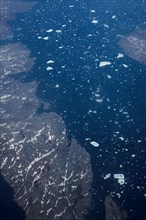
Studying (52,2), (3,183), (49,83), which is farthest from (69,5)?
(3,183)

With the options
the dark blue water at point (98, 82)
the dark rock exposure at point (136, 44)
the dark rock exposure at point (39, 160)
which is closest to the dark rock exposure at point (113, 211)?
the dark blue water at point (98, 82)

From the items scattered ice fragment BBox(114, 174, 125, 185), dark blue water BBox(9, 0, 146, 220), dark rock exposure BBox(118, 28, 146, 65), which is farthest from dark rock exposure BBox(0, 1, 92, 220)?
dark rock exposure BBox(118, 28, 146, 65)

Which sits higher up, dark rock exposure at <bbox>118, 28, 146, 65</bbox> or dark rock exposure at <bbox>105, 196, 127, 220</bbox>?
dark rock exposure at <bbox>118, 28, 146, 65</bbox>

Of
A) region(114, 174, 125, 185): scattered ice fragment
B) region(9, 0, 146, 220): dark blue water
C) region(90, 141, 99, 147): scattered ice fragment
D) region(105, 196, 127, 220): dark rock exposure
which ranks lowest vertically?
region(105, 196, 127, 220): dark rock exposure

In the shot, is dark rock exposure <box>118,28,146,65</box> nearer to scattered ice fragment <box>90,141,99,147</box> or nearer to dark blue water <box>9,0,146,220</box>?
dark blue water <box>9,0,146,220</box>

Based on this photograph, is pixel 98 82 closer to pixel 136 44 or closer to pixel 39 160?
pixel 136 44

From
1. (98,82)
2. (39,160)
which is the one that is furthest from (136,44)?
(39,160)

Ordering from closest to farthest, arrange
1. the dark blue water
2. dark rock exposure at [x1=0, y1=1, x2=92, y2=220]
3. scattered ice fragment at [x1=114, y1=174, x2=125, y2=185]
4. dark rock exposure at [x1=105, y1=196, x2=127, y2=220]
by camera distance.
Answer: dark rock exposure at [x1=105, y1=196, x2=127, y2=220], dark rock exposure at [x1=0, y1=1, x2=92, y2=220], scattered ice fragment at [x1=114, y1=174, x2=125, y2=185], the dark blue water
